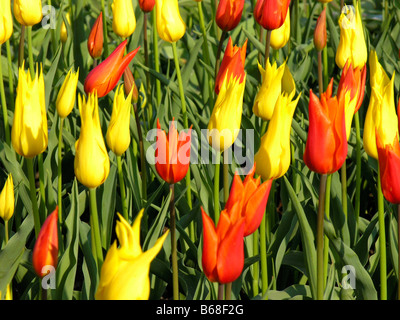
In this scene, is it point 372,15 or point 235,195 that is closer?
point 235,195

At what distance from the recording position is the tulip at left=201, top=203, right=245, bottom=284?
104 cm

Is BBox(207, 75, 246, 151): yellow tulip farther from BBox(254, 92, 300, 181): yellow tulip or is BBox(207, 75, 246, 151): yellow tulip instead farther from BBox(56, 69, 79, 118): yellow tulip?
BBox(56, 69, 79, 118): yellow tulip

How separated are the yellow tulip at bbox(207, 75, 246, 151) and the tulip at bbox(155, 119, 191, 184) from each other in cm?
7

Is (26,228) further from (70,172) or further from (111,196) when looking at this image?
(70,172)

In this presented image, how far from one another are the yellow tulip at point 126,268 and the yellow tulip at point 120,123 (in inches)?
19.2

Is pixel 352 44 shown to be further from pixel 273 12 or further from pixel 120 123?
pixel 120 123

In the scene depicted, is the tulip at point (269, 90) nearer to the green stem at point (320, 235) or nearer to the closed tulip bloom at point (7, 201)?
the green stem at point (320, 235)

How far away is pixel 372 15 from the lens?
3809 mm

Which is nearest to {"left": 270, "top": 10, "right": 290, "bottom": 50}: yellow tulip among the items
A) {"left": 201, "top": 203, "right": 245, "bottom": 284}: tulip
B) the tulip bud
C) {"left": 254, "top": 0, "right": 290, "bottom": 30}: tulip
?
the tulip bud

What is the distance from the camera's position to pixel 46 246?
42.8 inches

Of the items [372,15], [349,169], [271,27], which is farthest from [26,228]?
[372,15]

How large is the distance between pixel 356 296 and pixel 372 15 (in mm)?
2626

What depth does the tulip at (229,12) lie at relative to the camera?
1.76 metres

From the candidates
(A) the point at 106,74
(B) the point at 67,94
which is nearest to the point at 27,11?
(B) the point at 67,94
